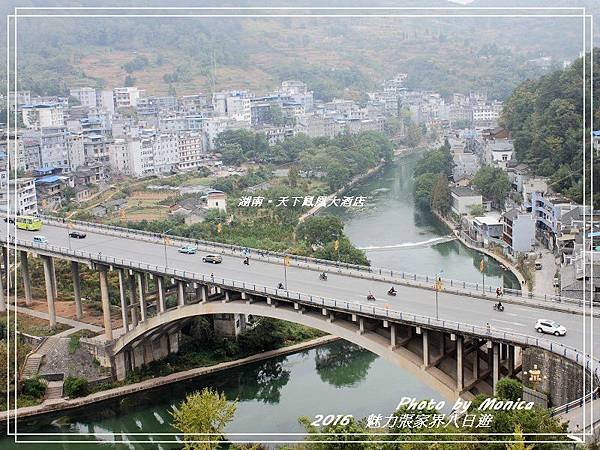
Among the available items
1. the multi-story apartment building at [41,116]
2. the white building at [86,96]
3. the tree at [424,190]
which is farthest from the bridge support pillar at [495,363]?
the white building at [86,96]

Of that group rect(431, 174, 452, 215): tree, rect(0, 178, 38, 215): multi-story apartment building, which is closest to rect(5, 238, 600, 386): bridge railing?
rect(0, 178, 38, 215): multi-story apartment building

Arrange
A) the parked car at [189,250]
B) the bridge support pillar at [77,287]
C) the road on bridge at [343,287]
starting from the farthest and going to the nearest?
the bridge support pillar at [77,287] → the parked car at [189,250] → the road on bridge at [343,287]

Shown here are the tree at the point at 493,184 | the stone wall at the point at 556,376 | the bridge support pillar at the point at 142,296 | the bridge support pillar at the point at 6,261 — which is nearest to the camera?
the stone wall at the point at 556,376

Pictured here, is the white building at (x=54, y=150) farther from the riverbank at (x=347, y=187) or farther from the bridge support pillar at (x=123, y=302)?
the bridge support pillar at (x=123, y=302)

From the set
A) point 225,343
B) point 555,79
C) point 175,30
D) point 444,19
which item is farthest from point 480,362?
point 444,19

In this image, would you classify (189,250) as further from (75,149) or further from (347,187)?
(75,149)

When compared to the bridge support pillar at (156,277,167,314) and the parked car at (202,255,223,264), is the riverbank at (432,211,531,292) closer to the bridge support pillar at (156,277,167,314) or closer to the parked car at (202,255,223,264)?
the parked car at (202,255,223,264)
